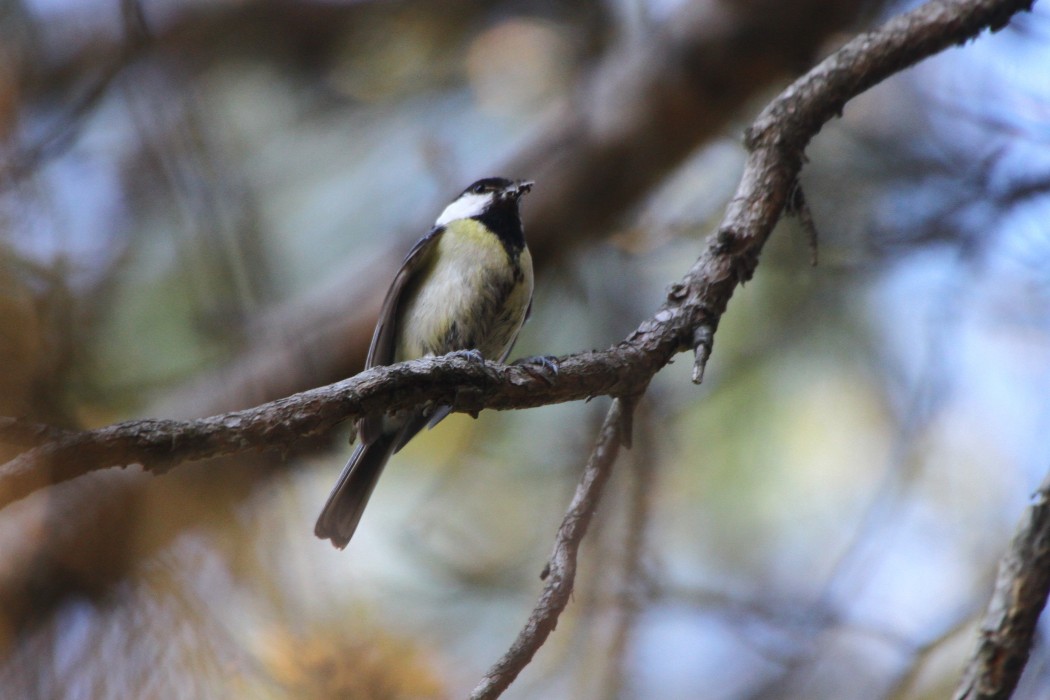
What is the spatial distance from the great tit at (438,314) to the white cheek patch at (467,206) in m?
0.19

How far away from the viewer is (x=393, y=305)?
313cm

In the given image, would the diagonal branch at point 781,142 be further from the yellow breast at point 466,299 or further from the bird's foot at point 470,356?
the yellow breast at point 466,299

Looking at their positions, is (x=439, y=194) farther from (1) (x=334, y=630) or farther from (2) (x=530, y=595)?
(1) (x=334, y=630)

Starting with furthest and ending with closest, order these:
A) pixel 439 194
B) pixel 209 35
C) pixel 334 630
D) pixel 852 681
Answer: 1. pixel 209 35
2. pixel 439 194
3. pixel 852 681
4. pixel 334 630

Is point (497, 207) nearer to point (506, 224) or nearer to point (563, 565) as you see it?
point (506, 224)

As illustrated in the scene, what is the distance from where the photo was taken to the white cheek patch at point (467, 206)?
11.5ft

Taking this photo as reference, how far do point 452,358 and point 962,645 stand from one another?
2.65 m

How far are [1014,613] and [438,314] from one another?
2.01 m

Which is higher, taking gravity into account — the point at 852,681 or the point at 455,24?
the point at 455,24

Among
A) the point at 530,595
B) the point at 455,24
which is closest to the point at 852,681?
the point at 530,595

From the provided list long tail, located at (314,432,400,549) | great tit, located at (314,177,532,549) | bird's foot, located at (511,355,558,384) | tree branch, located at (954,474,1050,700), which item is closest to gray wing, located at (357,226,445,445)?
great tit, located at (314,177,532,549)

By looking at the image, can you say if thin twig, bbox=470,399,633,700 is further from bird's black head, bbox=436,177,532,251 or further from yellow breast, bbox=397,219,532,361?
bird's black head, bbox=436,177,532,251

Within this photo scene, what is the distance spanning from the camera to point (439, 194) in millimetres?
4406

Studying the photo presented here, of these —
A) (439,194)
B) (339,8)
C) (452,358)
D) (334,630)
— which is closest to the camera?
(452,358)
